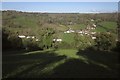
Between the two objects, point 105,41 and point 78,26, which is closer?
point 105,41

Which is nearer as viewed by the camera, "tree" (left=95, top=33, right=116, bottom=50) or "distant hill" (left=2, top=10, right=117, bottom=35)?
"tree" (left=95, top=33, right=116, bottom=50)

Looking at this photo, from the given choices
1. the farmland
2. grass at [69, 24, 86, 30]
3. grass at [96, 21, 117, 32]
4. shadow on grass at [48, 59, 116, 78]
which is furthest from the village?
shadow on grass at [48, 59, 116, 78]

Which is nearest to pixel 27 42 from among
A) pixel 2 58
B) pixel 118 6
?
pixel 2 58

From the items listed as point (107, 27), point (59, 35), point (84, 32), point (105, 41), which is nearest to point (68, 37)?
point (59, 35)

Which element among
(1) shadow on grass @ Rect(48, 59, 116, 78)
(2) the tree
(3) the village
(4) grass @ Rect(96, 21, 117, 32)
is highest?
(4) grass @ Rect(96, 21, 117, 32)

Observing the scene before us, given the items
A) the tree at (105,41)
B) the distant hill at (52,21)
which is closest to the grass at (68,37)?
the distant hill at (52,21)

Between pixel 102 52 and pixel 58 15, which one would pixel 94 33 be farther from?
pixel 58 15

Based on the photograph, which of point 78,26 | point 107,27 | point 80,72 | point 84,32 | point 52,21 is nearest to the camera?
point 80,72

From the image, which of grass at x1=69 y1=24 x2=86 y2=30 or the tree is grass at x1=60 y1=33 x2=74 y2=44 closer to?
grass at x1=69 y1=24 x2=86 y2=30

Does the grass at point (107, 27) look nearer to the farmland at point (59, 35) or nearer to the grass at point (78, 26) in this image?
the farmland at point (59, 35)

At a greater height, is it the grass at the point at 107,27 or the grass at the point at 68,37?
the grass at the point at 107,27

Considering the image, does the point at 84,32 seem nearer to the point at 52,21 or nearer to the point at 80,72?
the point at 52,21
